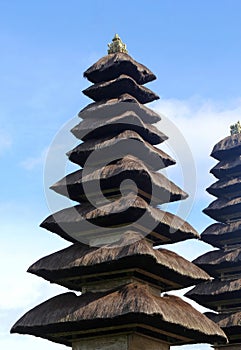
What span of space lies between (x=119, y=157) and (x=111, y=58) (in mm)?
4928

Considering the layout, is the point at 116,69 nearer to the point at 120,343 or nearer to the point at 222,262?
the point at 120,343

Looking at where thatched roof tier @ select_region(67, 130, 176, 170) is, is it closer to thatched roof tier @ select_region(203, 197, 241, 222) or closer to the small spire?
the small spire

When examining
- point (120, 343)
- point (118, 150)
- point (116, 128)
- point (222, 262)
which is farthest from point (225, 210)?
point (120, 343)

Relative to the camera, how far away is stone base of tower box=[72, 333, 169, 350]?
24406 mm

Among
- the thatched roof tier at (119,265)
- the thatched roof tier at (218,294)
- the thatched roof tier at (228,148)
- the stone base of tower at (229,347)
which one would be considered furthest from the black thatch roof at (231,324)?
the thatched roof tier at (228,148)

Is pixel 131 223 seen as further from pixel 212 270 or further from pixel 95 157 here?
pixel 212 270

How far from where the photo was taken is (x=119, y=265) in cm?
2505

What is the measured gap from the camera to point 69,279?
26.4 meters

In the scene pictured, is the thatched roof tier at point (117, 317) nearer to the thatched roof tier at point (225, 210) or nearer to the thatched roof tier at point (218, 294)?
the thatched roof tier at point (218, 294)

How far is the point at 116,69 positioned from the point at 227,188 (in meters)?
15.7

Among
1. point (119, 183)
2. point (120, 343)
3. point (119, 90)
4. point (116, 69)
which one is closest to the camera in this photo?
point (120, 343)

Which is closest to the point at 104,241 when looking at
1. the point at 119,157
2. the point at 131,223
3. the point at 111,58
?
the point at 131,223

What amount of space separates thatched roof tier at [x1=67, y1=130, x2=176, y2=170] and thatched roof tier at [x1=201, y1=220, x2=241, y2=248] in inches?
533

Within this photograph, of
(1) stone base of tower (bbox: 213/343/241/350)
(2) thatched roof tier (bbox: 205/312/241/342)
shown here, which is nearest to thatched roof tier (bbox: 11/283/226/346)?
(2) thatched roof tier (bbox: 205/312/241/342)
